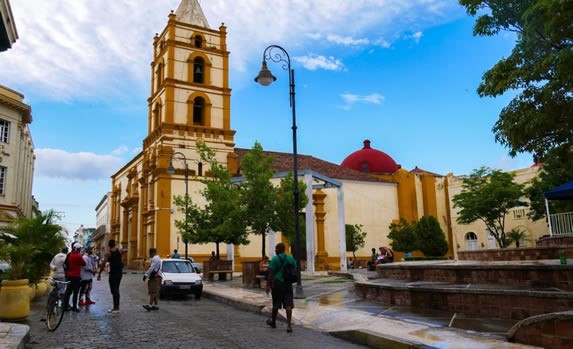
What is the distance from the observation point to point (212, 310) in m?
12.9

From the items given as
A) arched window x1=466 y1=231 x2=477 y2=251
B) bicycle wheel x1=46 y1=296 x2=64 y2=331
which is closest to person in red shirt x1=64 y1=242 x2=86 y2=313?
bicycle wheel x1=46 y1=296 x2=64 y2=331

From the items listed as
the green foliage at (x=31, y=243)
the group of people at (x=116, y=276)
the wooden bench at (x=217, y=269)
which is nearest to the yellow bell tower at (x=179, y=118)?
the wooden bench at (x=217, y=269)

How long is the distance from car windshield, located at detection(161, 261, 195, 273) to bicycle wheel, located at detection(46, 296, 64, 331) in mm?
7453

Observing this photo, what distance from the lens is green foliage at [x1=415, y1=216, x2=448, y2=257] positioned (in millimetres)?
38219

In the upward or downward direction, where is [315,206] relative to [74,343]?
upward

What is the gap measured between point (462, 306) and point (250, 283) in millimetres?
11031

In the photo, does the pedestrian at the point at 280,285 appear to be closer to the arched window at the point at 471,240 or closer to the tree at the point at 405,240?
the tree at the point at 405,240

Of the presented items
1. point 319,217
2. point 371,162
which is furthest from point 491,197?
point 371,162

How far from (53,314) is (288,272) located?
174 inches

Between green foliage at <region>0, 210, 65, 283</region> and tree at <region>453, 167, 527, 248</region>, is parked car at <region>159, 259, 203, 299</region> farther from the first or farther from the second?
tree at <region>453, 167, 527, 248</region>

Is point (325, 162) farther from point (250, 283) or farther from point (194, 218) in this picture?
point (250, 283)

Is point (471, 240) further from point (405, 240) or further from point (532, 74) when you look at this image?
point (532, 74)

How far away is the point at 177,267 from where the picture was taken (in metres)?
16.9

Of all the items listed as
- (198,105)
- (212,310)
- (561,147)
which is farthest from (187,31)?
(561,147)
